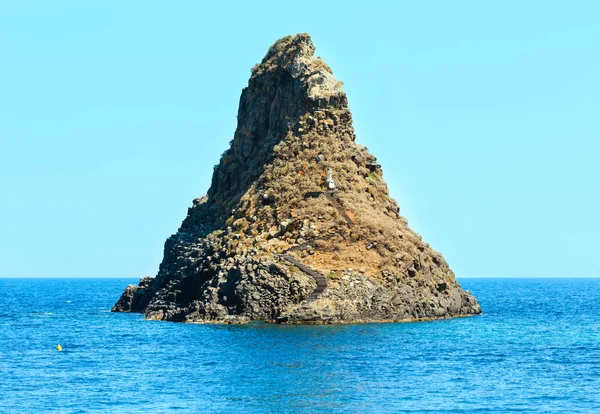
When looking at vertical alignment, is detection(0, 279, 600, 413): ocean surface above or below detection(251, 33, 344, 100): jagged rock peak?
below

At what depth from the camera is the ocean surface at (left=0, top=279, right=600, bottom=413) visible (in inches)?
2037

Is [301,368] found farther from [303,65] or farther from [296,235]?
[303,65]

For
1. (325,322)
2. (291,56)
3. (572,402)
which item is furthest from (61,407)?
(291,56)

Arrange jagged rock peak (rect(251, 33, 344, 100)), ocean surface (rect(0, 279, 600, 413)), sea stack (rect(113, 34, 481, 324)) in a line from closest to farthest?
ocean surface (rect(0, 279, 600, 413)) < sea stack (rect(113, 34, 481, 324)) < jagged rock peak (rect(251, 33, 344, 100))

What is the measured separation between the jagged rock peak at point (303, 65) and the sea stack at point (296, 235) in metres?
0.16

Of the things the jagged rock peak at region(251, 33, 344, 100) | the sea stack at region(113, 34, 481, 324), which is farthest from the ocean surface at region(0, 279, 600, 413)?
the jagged rock peak at region(251, 33, 344, 100)

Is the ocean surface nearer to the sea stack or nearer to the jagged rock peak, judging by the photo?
the sea stack

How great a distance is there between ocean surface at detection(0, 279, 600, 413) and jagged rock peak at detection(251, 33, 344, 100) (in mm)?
31831

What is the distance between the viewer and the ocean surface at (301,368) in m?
51.8

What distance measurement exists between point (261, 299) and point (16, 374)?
32222 millimetres

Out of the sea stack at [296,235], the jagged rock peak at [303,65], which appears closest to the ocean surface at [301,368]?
the sea stack at [296,235]

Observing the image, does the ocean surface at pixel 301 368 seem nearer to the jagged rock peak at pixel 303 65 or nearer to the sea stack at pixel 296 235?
the sea stack at pixel 296 235

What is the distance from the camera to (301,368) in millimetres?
63094

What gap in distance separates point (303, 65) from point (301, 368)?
5744 cm
